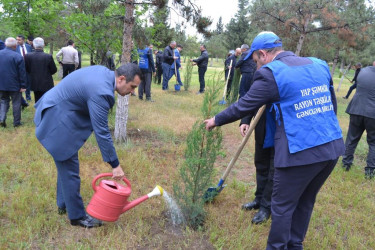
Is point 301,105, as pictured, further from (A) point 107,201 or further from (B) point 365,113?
(B) point 365,113

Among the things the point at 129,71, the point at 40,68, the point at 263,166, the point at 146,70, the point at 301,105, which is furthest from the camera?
the point at 146,70

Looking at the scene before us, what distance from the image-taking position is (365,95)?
469cm

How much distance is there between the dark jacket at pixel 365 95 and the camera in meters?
4.62

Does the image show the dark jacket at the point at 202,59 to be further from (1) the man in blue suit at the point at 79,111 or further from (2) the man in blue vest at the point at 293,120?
(2) the man in blue vest at the point at 293,120

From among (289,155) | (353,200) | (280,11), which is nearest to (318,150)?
(289,155)

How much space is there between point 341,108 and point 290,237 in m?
11.5

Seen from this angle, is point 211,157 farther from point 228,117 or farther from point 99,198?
point 99,198

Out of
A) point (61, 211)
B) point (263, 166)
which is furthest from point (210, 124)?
point (61, 211)

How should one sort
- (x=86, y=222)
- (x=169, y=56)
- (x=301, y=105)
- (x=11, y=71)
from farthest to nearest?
(x=169, y=56) < (x=11, y=71) < (x=86, y=222) < (x=301, y=105)

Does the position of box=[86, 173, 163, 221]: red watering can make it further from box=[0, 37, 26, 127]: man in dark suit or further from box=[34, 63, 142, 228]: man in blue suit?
box=[0, 37, 26, 127]: man in dark suit

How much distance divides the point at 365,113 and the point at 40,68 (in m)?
6.52

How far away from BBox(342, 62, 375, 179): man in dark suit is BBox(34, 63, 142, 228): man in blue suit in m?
3.90

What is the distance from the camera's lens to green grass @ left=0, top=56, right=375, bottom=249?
2820 millimetres

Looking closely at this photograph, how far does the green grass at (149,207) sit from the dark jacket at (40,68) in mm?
1124
